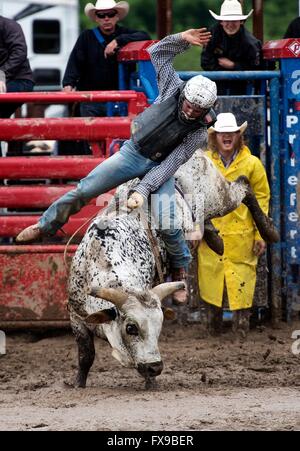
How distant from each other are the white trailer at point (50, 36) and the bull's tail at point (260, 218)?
10157mm

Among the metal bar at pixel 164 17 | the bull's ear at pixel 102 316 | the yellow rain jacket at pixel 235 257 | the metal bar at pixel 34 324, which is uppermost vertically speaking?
the metal bar at pixel 164 17

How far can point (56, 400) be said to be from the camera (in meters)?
8.31

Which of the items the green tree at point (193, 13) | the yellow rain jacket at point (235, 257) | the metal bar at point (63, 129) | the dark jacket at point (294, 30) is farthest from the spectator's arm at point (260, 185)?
the green tree at point (193, 13)

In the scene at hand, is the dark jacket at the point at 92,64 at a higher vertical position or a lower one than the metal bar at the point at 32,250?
higher

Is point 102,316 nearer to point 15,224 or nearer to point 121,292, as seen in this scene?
point 121,292

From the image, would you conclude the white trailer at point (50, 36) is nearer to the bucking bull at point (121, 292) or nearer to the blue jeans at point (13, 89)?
the blue jeans at point (13, 89)

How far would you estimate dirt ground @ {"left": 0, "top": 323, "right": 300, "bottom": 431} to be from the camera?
24.3 ft

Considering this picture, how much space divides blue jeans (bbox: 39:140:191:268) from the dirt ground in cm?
104

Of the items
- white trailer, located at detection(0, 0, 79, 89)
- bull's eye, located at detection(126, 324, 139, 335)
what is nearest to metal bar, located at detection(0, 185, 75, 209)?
bull's eye, located at detection(126, 324, 139, 335)

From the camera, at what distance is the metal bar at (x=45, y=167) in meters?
10.4

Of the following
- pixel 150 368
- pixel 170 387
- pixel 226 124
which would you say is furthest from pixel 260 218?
pixel 150 368

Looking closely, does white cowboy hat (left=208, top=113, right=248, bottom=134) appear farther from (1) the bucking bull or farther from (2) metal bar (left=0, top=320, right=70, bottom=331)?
(2) metal bar (left=0, top=320, right=70, bottom=331)

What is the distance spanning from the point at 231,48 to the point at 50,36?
9.94 m
